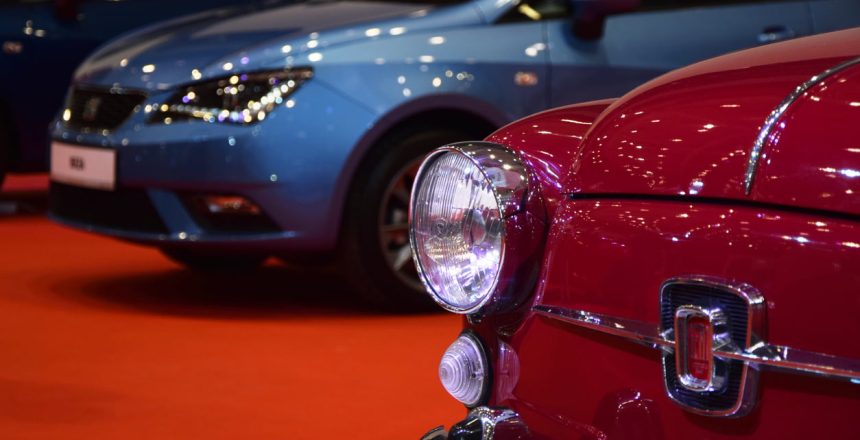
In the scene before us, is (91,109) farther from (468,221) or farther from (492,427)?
(492,427)

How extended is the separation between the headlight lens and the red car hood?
4.5 inches

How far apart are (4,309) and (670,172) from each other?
3.26 meters

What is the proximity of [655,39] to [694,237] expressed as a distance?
3.05 metres

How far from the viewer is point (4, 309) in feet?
13.9

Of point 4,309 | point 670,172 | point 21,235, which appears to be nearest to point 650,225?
point 670,172

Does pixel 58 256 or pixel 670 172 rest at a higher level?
pixel 670 172

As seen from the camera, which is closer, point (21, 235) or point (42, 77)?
point (21, 235)

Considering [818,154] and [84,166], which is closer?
[818,154]

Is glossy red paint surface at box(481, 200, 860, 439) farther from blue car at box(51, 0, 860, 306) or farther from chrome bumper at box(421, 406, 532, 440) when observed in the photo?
blue car at box(51, 0, 860, 306)

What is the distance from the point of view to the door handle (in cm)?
432

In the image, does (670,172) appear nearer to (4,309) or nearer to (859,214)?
(859,214)

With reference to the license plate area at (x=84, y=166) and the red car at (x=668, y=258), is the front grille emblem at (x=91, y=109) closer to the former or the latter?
the license plate area at (x=84, y=166)

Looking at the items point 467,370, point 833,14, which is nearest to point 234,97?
point 833,14

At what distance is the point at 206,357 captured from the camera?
141 inches
